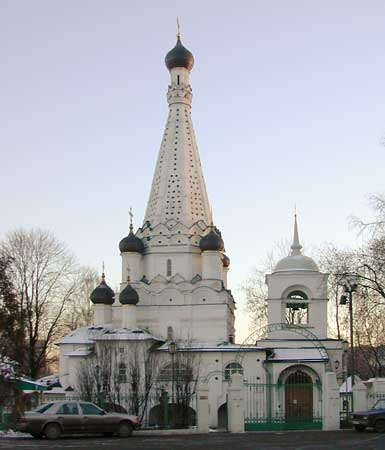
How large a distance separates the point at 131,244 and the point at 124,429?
24986 mm

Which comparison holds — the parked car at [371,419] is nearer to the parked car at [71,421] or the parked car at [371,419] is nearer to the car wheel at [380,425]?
the car wheel at [380,425]

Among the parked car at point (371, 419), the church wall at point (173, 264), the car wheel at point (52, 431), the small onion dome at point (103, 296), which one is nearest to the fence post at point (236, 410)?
the parked car at point (371, 419)

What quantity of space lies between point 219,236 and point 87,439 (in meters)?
26.1

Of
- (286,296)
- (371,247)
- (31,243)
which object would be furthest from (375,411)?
(31,243)

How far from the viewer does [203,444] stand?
17297 millimetres

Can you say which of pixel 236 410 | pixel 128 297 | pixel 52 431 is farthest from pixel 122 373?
pixel 52 431

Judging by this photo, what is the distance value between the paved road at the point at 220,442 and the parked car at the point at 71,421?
31cm

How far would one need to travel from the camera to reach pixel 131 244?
4466 cm

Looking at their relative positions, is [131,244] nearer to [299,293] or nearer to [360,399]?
[299,293]

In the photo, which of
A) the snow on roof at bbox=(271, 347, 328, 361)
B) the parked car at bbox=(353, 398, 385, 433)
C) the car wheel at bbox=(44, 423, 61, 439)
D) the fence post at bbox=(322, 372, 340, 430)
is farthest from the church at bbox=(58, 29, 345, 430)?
the car wheel at bbox=(44, 423, 61, 439)

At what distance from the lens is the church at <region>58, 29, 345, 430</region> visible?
1521 inches

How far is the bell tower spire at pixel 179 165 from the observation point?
4594 centimetres

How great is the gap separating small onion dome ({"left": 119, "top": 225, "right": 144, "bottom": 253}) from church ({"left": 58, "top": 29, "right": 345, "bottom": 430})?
0.18 feet

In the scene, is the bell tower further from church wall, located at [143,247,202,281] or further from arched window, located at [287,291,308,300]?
church wall, located at [143,247,202,281]
